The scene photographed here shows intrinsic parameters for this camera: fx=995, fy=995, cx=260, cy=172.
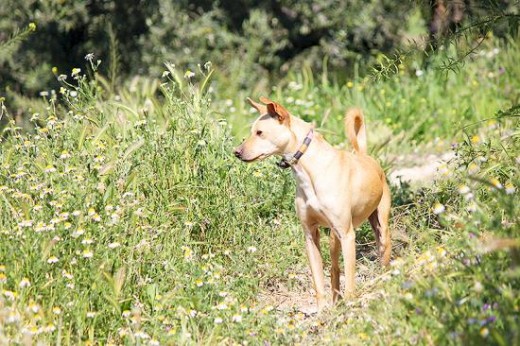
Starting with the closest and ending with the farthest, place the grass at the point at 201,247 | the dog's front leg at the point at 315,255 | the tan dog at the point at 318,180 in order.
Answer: the grass at the point at 201,247 → the tan dog at the point at 318,180 → the dog's front leg at the point at 315,255

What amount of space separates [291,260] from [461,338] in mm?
2876

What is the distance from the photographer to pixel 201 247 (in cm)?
662

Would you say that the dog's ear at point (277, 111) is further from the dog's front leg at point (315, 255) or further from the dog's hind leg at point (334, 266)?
the dog's hind leg at point (334, 266)

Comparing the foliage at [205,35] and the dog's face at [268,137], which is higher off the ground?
the dog's face at [268,137]

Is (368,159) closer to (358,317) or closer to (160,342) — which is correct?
(358,317)

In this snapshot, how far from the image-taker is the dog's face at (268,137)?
5879 millimetres

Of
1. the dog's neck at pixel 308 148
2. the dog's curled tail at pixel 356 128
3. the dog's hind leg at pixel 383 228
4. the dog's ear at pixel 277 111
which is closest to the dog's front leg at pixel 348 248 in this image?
the dog's neck at pixel 308 148

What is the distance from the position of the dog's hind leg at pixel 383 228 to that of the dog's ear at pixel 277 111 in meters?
0.87

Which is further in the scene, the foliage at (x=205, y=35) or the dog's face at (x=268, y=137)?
the foliage at (x=205, y=35)

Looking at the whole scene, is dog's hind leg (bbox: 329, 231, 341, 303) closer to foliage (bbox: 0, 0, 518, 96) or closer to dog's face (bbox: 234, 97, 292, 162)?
dog's face (bbox: 234, 97, 292, 162)

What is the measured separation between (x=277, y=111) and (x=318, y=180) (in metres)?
0.47

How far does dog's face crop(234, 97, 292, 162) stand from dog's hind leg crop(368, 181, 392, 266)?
0.83 meters

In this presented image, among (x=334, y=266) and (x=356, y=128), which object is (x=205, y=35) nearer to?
(x=356, y=128)

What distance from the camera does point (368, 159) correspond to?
6.29 meters
